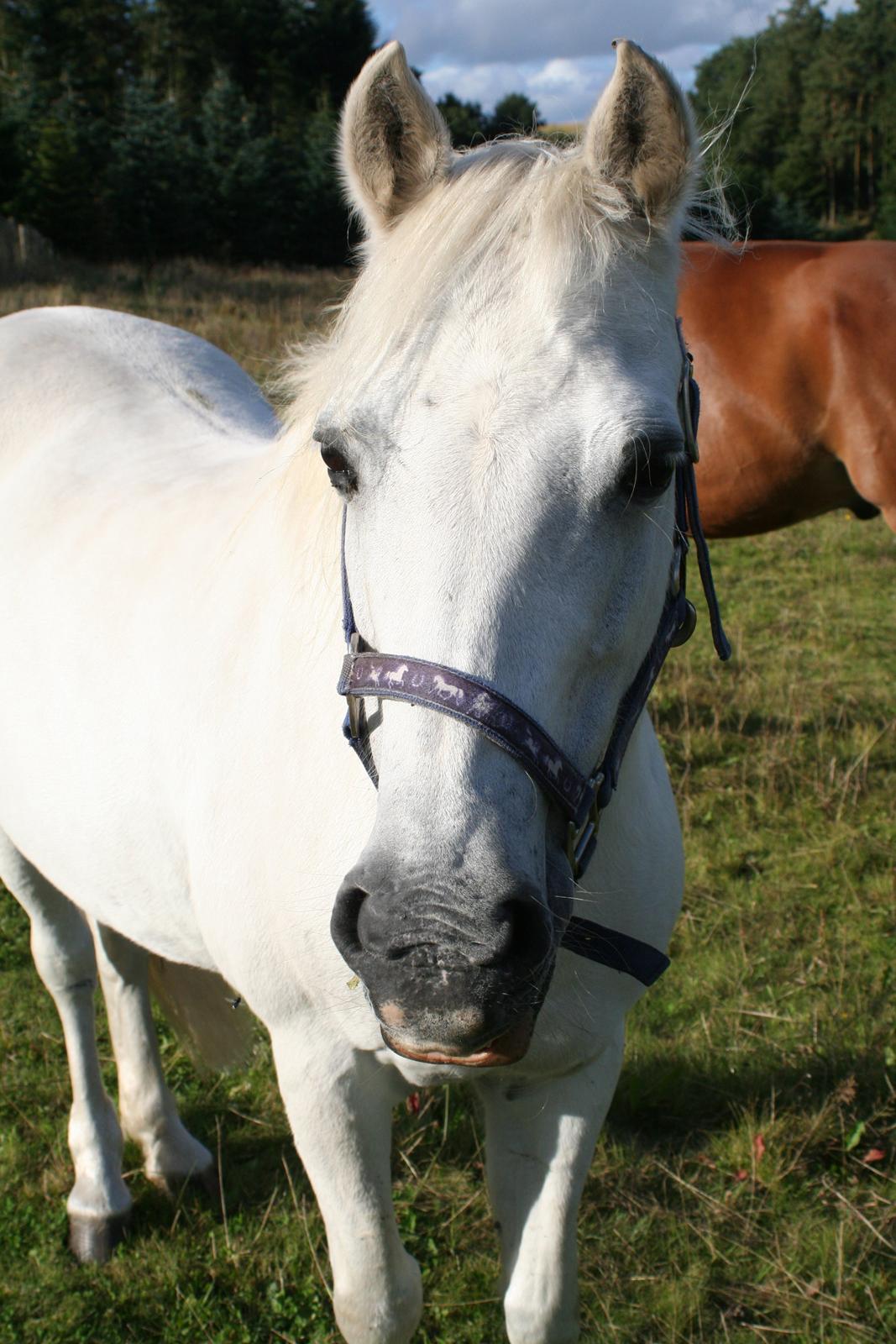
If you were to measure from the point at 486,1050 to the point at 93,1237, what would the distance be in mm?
1839

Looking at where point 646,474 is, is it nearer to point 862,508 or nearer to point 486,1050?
point 486,1050

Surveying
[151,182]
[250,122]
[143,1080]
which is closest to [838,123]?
[250,122]

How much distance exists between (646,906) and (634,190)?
114cm

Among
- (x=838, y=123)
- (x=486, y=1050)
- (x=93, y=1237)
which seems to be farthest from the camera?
(x=838, y=123)

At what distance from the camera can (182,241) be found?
24.5 meters

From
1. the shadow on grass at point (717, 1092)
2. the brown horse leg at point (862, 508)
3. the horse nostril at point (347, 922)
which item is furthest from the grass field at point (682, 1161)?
the brown horse leg at point (862, 508)

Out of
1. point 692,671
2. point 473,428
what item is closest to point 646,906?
point 473,428

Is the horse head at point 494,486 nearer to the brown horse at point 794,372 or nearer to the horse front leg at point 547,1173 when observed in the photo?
the horse front leg at point 547,1173

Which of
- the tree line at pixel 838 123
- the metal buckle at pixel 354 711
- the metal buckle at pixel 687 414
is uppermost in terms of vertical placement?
the metal buckle at pixel 687 414

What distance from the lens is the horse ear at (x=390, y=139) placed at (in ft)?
4.64

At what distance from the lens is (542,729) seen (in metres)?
1.19

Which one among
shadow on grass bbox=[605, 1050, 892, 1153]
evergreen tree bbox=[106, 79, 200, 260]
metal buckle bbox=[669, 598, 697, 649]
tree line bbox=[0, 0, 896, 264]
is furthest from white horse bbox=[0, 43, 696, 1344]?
evergreen tree bbox=[106, 79, 200, 260]

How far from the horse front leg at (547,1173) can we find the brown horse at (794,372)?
3.72 metres

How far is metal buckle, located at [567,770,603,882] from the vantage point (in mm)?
1306
